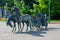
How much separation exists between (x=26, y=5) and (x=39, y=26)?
82.5 feet

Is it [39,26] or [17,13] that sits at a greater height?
[17,13]

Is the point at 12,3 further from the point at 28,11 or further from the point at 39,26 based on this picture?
the point at 39,26

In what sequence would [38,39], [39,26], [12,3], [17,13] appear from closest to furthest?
[38,39] < [17,13] < [39,26] < [12,3]

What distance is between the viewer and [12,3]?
2127 inches

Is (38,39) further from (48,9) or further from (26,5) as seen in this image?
(26,5)

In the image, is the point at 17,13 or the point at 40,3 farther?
the point at 40,3

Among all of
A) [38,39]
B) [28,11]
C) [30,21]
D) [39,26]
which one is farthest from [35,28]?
[28,11]

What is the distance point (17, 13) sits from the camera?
18.4m

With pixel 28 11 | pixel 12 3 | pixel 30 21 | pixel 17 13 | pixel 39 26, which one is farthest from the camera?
pixel 12 3

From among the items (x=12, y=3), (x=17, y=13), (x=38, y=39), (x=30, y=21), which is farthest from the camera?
(x=12, y=3)

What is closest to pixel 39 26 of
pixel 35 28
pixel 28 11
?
pixel 35 28

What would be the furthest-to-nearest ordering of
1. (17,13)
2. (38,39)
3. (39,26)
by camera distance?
(39,26) < (17,13) < (38,39)

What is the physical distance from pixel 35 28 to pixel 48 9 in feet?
59.4

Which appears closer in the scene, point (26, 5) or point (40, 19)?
point (40, 19)
